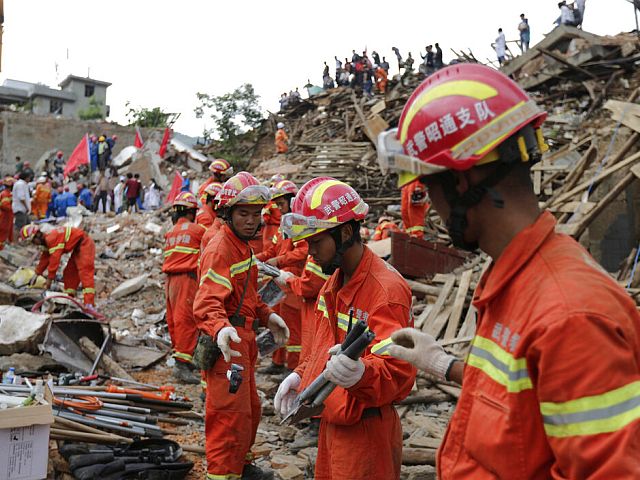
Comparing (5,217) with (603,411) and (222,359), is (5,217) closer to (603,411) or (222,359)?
(222,359)

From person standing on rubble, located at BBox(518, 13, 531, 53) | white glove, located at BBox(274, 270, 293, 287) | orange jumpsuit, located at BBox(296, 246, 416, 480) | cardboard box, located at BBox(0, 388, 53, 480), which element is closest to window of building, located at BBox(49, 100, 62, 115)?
person standing on rubble, located at BBox(518, 13, 531, 53)

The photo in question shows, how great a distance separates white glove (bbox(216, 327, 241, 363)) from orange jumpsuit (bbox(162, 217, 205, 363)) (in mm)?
4106

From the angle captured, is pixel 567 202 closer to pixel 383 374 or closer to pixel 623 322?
pixel 383 374

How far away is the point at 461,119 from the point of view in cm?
162

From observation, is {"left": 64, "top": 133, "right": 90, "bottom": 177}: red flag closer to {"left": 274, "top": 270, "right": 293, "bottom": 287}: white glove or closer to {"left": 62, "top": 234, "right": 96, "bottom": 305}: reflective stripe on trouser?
{"left": 62, "top": 234, "right": 96, "bottom": 305}: reflective stripe on trouser

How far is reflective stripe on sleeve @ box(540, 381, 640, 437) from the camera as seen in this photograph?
128 centimetres

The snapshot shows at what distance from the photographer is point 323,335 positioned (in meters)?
3.18

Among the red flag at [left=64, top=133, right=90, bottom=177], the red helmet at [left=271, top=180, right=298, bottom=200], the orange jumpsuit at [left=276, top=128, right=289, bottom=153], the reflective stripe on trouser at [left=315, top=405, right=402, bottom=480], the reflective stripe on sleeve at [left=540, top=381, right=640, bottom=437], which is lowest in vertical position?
the reflective stripe on trouser at [left=315, top=405, right=402, bottom=480]

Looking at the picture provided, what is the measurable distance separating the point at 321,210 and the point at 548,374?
195 centimetres

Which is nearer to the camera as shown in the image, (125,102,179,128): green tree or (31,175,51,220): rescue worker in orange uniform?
(31,175,51,220): rescue worker in orange uniform

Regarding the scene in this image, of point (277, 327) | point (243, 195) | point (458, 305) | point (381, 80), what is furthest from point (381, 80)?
point (277, 327)

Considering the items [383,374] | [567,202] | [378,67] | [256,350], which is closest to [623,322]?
[383,374]

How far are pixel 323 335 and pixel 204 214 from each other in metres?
6.49

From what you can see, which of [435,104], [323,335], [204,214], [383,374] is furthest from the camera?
[204,214]
